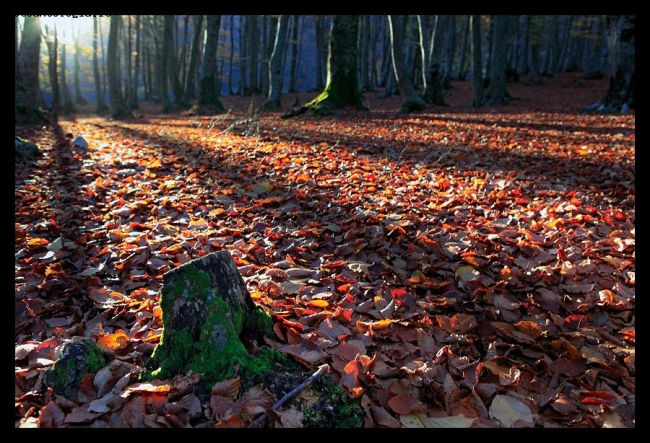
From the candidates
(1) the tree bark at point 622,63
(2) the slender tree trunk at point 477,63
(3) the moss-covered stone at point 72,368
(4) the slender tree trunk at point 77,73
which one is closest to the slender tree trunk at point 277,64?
(2) the slender tree trunk at point 477,63

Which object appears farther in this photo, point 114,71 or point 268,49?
point 268,49

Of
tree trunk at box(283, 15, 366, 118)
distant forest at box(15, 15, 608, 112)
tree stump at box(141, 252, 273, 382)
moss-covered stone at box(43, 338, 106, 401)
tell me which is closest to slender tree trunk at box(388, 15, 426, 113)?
distant forest at box(15, 15, 608, 112)

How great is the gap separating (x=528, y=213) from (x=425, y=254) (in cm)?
151

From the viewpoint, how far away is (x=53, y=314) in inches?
100

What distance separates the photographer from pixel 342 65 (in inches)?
484

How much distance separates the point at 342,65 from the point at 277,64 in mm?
3213

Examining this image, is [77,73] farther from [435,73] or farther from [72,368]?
[72,368]

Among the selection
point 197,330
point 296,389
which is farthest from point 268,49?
point 296,389

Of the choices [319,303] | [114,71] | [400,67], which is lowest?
[319,303]

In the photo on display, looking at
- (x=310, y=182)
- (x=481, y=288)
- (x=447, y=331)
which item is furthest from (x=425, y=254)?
(x=310, y=182)

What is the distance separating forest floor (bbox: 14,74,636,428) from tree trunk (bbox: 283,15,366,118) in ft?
21.0

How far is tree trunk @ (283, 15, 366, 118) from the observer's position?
12148 millimetres

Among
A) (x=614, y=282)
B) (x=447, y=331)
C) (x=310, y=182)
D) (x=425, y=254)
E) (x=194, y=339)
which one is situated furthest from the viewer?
(x=310, y=182)
